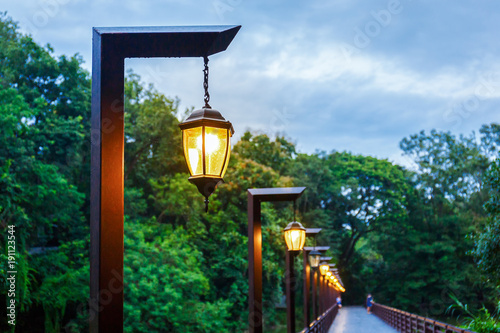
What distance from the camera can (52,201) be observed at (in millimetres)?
18188

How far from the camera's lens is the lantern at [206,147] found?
3297 millimetres

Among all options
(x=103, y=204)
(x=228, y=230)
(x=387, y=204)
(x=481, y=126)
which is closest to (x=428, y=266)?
(x=387, y=204)

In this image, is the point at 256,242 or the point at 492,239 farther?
the point at 492,239

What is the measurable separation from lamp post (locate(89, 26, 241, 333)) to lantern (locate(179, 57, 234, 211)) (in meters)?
0.32

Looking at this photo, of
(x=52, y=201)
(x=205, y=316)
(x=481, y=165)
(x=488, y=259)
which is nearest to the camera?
(x=488, y=259)

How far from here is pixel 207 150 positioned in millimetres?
3309

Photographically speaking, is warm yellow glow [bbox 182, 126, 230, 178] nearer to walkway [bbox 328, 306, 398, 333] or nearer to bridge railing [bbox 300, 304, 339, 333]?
bridge railing [bbox 300, 304, 339, 333]

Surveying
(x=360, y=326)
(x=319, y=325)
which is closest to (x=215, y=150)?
(x=319, y=325)

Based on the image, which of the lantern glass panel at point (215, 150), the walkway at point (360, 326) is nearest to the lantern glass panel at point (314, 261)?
the walkway at point (360, 326)

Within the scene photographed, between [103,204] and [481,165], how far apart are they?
43.9 m

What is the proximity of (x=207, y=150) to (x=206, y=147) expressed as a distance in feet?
0.06

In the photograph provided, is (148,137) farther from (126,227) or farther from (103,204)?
(103,204)

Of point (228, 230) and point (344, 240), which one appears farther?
point (344, 240)

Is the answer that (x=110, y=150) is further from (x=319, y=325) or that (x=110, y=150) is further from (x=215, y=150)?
(x=319, y=325)
